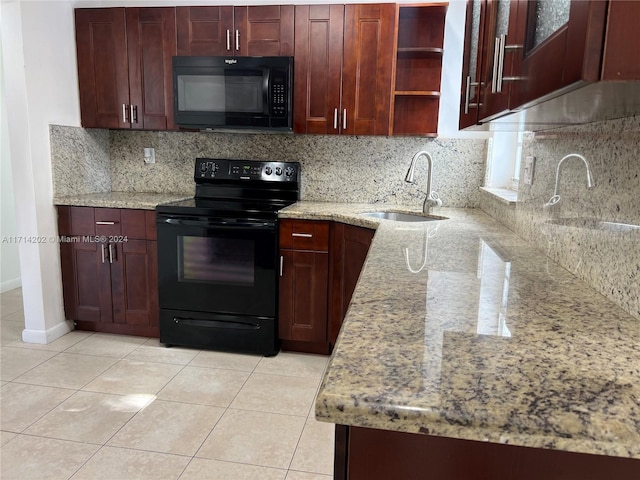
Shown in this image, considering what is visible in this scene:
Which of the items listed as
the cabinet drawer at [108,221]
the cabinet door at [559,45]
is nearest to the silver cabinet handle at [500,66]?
the cabinet door at [559,45]

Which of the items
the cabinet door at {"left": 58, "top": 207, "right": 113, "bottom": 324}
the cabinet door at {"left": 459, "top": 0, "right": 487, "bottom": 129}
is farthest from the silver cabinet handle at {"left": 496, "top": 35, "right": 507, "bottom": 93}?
the cabinet door at {"left": 58, "top": 207, "right": 113, "bottom": 324}

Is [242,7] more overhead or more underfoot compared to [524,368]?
more overhead

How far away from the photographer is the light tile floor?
192cm

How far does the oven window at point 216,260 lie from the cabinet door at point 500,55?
72.1 inches

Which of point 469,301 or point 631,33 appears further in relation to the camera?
point 469,301

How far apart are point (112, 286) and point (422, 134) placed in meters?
2.17

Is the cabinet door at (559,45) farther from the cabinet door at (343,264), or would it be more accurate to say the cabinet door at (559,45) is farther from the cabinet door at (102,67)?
the cabinet door at (102,67)

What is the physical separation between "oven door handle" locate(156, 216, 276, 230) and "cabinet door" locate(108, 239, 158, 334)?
23cm

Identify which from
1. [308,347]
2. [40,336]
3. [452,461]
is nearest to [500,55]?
[452,461]

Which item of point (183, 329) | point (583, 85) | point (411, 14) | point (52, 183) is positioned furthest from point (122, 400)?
point (411, 14)

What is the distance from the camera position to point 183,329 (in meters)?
3.03

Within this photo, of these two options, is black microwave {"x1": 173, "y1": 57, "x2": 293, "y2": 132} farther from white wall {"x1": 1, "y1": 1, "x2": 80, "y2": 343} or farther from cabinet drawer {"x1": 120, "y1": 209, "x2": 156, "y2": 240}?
white wall {"x1": 1, "y1": 1, "x2": 80, "y2": 343}

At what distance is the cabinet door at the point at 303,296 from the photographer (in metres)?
2.88

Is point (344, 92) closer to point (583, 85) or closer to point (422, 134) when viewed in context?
point (422, 134)
